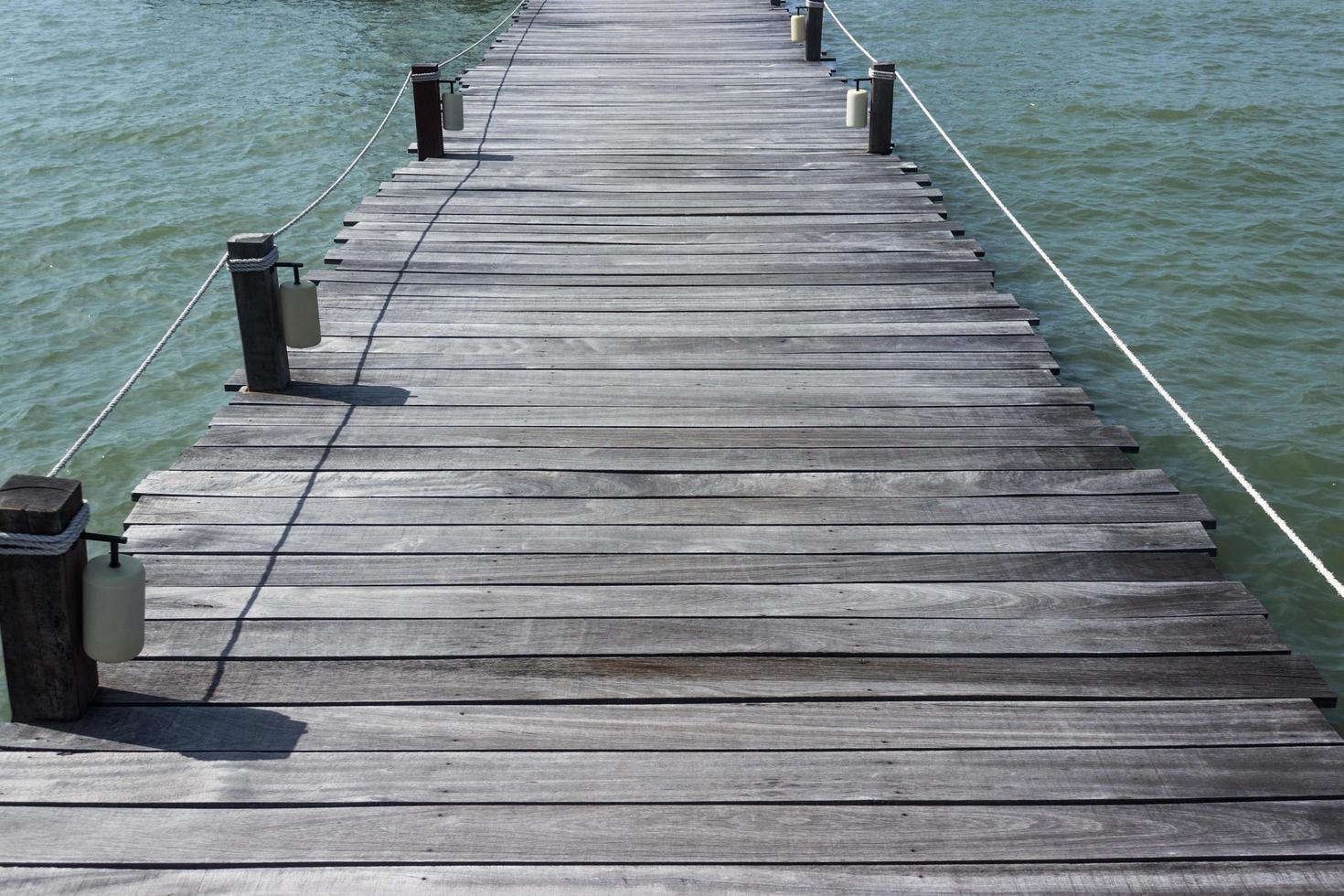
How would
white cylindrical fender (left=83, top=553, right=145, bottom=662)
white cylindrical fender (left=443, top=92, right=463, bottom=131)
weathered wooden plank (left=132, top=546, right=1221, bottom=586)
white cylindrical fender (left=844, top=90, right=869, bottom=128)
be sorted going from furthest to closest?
1. white cylindrical fender (left=844, top=90, right=869, bottom=128)
2. white cylindrical fender (left=443, top=92, right=463, bottom=131)
3. weathered wooden plank (left=132, top=546, right=1221, bottom=586)
4. white cylindrical fender (left=83, top=553, right=145, bottom=662)

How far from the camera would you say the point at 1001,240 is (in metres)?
10.4

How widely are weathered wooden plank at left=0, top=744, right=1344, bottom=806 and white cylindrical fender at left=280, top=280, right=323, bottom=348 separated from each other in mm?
2509

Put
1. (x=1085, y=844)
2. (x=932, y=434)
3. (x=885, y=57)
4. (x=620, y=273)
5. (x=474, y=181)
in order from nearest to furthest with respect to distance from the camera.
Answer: (x=1085, y=844), (x=932, y=434), (x=620, y=273), (x=474, y=181), (x=885, y=57)

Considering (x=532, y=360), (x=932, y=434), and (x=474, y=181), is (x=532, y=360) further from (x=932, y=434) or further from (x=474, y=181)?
(x=474, y=181)

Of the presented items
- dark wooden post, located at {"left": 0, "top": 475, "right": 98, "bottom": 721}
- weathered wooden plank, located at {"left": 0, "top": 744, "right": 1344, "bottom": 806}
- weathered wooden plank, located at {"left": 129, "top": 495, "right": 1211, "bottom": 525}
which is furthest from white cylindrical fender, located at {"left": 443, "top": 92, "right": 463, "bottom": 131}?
weathered wooden plank, located at {"left": 0, "top": 744, "right": 1344, "bottom": 806}

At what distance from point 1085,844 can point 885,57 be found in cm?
1511

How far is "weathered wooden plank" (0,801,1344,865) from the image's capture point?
10.1 ft

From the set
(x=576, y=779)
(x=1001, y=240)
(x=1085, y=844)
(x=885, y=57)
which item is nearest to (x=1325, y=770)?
(x=1085, y=844)

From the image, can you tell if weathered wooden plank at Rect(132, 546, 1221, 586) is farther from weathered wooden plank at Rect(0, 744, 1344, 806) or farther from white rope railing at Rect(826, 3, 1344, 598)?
weathered wooden plank at Rect(0, 744, 1344, 806)

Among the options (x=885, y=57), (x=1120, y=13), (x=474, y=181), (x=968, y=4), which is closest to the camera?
(x=474, y=181)

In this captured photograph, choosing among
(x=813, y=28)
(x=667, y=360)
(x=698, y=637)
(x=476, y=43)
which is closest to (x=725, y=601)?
(x=698, y=637)

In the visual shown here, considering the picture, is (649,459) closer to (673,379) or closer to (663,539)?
(663,539)

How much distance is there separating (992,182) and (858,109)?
270 cm

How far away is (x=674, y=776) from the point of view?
3342 mm
